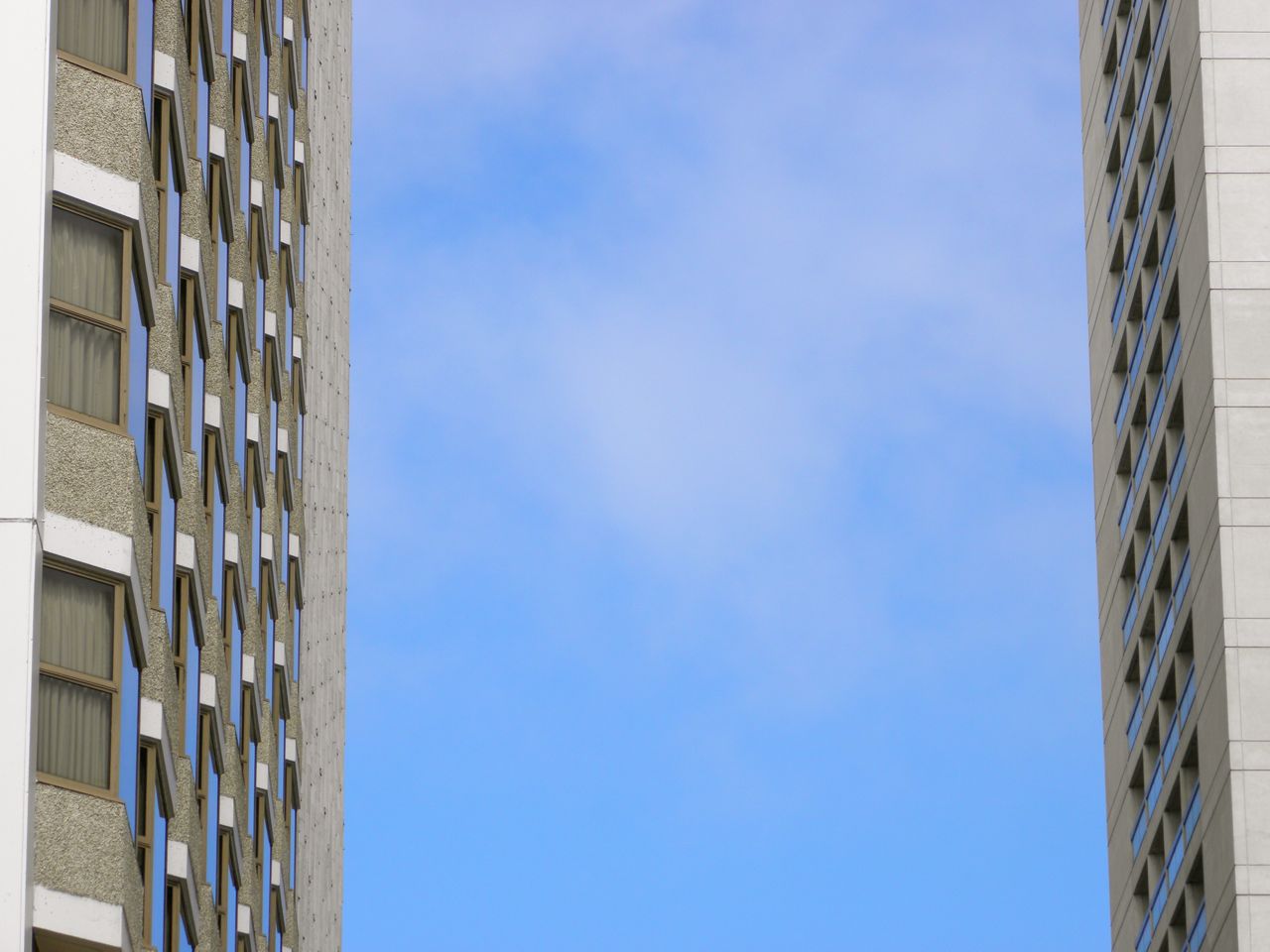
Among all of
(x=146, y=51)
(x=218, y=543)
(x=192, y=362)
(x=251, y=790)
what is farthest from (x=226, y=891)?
(x=146, y=51)

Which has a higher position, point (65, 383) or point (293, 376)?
point (293, 376)

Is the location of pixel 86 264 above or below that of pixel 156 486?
above

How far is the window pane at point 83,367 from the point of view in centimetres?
3356

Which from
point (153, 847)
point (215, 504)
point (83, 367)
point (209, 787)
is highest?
point (215, 504)

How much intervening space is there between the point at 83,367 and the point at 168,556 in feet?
35.1

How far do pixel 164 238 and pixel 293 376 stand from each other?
86.5 ft

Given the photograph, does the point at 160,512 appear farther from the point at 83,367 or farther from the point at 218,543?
the point at 218,543

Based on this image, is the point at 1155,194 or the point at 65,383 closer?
the point at 65,383

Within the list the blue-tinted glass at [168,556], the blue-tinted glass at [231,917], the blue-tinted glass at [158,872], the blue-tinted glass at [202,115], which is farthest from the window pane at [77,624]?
the blue-tinted glass at [231,917]

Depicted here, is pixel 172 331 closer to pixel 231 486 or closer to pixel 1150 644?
pixel 231 486

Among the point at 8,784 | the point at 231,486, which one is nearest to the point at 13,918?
the point at 8,784

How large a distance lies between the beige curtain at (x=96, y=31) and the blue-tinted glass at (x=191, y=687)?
13.1 meters

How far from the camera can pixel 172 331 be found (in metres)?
44.0

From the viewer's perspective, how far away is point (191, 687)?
1887 inches
